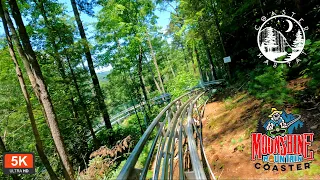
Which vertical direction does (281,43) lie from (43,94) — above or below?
below

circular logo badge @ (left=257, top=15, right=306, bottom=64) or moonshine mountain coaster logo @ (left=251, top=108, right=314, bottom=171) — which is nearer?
moonshine mountain coaster logo @ (left=251, top=108, right=314, bottom=171)

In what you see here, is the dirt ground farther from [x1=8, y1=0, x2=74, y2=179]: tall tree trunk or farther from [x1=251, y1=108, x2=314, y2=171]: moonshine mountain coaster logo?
[x1=8, y1=0, x2=74, y2=179]: tall tree trunk

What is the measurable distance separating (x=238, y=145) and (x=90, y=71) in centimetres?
878

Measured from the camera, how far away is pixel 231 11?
11570 millimetres

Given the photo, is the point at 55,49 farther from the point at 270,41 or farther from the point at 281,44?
the point at 281,44

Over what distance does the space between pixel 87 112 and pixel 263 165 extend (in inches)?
350

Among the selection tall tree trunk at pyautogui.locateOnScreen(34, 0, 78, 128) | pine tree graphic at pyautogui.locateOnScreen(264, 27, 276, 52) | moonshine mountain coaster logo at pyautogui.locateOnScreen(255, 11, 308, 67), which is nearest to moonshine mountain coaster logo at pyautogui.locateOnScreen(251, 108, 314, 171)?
moonshine mountain coaster logo at pyautogui.locateOnScreen(255, 11, 308, 67)

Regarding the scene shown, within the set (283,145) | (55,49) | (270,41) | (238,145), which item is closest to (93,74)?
(55,49)

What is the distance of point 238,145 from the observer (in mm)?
4316

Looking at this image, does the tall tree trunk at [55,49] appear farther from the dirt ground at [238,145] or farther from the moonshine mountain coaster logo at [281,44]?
the moonshine mountain coaster logo at [281,44]

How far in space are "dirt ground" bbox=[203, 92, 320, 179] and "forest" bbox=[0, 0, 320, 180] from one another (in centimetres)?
44

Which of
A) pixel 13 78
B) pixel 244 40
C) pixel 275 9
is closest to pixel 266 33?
pixel 275 9

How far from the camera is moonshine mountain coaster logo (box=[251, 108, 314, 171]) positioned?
3154mm

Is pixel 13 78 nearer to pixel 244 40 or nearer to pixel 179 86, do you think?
pixel 179 86
